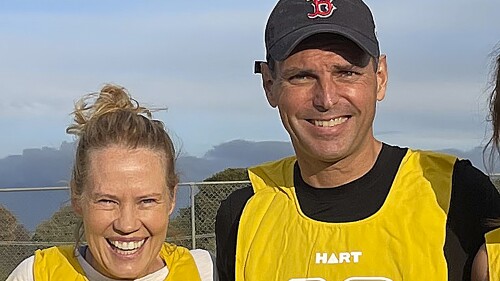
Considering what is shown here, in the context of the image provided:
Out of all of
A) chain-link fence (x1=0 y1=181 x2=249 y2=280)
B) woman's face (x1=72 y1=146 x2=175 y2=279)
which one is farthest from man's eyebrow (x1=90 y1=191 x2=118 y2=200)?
chain-link fence (x1=0 y1=181 x2=249 y2=280)

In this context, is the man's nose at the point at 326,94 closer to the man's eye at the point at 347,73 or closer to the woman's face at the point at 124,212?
the man's eye at the point at 347,73

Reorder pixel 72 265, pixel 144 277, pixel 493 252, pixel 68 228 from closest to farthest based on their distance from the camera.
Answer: pixel 493 252, pixel 144 277, pixel 72 265, pixel 68 228

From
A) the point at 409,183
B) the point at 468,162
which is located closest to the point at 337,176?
the point at 409,183

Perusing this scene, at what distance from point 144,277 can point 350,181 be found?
0.93 m

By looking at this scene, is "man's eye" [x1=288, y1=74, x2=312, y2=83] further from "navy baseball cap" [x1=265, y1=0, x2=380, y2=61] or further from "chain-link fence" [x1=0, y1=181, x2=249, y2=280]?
"chain-link fence" [x1=0, y1=181, x2=249, y2=280]

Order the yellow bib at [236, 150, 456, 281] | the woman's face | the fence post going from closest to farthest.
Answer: the yellow bib at [236, 150, 456, 281] < the woman's face < the fence post

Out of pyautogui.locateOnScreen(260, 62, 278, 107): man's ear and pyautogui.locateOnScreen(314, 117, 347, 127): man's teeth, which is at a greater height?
→ pyautogui.locateOnScreen(260, 62, 278, 107): man's ear

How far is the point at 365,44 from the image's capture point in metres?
2.84

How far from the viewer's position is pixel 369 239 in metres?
2.86

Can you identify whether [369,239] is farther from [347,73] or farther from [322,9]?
[322,9]

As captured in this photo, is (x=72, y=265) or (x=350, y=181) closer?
(x=350, y=181)

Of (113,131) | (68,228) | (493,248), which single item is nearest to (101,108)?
(113,131)

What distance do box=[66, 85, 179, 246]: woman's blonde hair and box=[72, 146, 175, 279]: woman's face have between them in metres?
0.05

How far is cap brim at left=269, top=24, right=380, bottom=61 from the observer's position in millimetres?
2834
